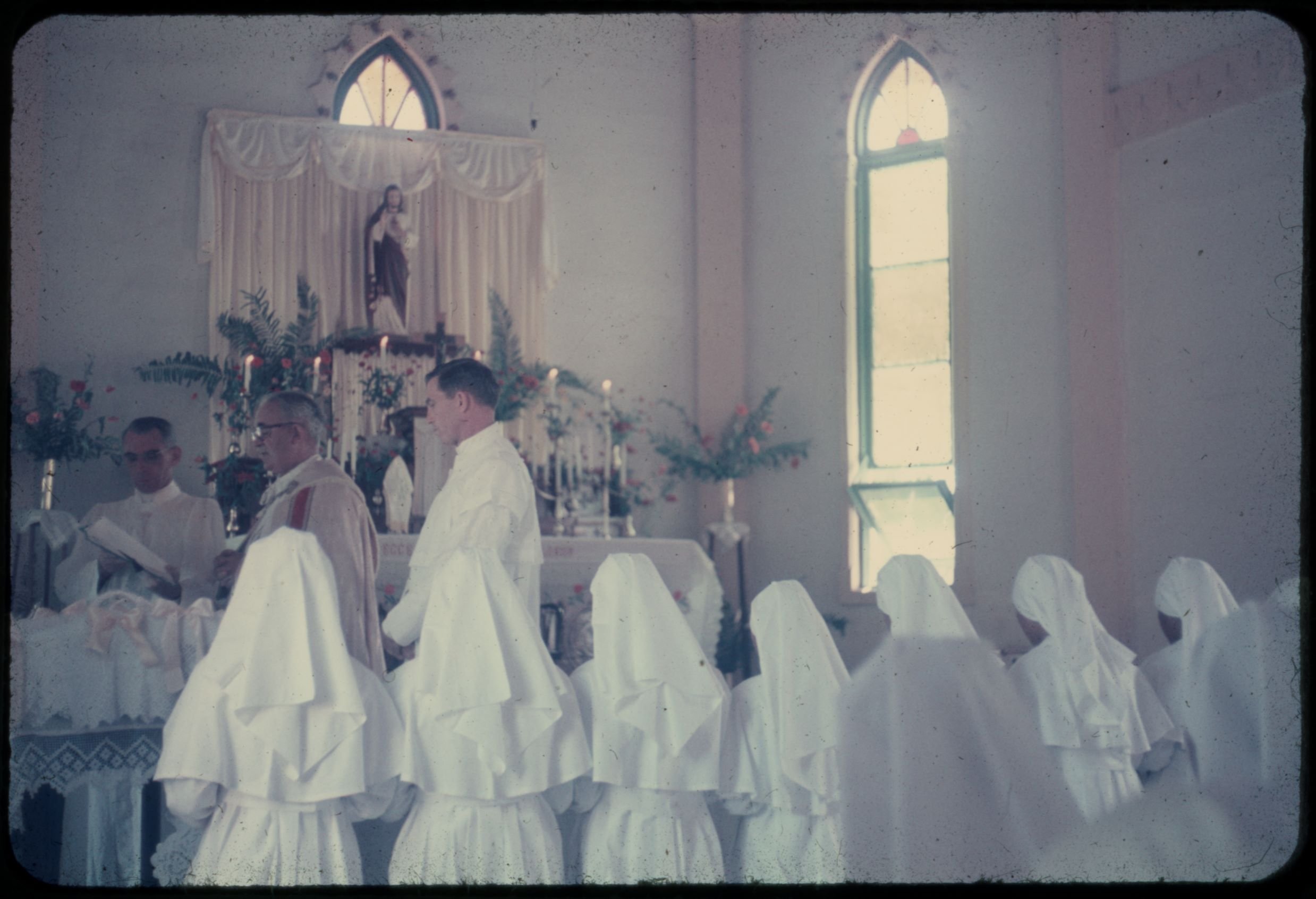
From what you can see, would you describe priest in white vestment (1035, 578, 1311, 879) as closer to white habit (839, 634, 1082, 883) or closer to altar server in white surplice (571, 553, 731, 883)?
white habit (839, 634, 1082, 883)

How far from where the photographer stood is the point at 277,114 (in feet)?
21.7

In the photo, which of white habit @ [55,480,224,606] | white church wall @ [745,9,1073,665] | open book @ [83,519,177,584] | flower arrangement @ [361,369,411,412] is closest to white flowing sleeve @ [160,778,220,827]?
open book @ [83,519,177,584]

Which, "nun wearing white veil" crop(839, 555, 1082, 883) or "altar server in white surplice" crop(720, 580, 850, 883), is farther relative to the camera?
"altar server in white surplice" crop(720, 580, 850, 883)

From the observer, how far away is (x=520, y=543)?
4566mm

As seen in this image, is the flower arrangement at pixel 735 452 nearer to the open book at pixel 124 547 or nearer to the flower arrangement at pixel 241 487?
the flower arrangement at pixel 241 487

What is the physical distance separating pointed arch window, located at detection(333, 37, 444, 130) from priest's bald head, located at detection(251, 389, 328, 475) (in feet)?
8.76

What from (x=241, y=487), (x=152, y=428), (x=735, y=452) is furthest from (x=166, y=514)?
(x=735, y=452)

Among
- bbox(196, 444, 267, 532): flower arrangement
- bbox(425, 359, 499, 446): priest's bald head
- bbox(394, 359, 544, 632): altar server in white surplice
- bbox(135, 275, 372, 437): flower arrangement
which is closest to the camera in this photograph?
bbox(394, 359, 544, 632): altar server in white surplice

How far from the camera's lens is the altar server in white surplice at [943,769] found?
2.87m

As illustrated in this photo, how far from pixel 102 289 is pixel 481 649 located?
330 centimetres

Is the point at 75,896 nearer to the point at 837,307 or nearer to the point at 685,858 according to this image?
the point at 685,858

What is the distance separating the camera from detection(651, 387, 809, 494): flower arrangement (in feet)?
23.0

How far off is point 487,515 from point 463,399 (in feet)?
1.69

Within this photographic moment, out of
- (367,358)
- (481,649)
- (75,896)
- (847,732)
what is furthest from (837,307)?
(75,896)
